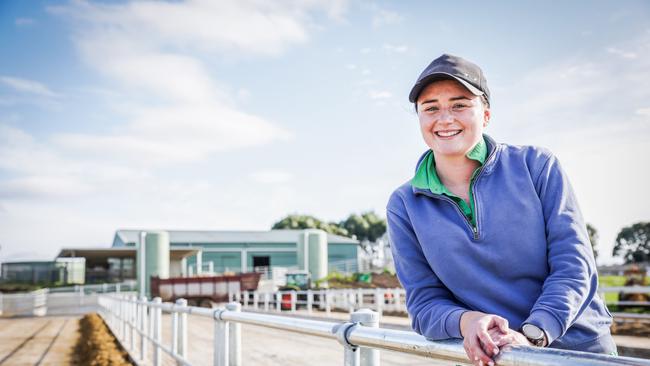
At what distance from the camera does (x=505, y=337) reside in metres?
1.60

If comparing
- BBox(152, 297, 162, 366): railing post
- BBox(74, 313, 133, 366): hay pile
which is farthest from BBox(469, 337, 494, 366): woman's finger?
BBox(74, 313, 133, 366): hay pile

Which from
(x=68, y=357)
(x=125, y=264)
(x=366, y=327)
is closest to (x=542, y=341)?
(x=366, y=327)

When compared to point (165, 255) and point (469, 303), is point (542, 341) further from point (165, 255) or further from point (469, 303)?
point (165, 255)

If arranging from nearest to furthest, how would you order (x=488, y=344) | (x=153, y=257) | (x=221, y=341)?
(x=488, y=344) → (x=221, y=341) → (x=153, y=257)

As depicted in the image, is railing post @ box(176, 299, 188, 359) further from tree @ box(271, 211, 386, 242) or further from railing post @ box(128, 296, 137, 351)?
tree @ box(271, 211, 386, 242)

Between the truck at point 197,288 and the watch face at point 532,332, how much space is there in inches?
1055

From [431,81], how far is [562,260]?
67 centimetres

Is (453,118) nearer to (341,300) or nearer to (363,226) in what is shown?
(341,300)

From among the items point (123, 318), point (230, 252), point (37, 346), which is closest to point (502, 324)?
point (123, 318)

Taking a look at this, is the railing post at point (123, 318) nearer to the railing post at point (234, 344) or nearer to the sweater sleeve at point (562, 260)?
the railing post at point (234, 344)

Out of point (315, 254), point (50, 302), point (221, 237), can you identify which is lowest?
point (50, 302)

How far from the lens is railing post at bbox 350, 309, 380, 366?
2.31 meters

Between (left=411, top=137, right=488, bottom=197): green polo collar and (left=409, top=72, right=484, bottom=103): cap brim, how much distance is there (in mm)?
183

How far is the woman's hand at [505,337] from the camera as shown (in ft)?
5.21
